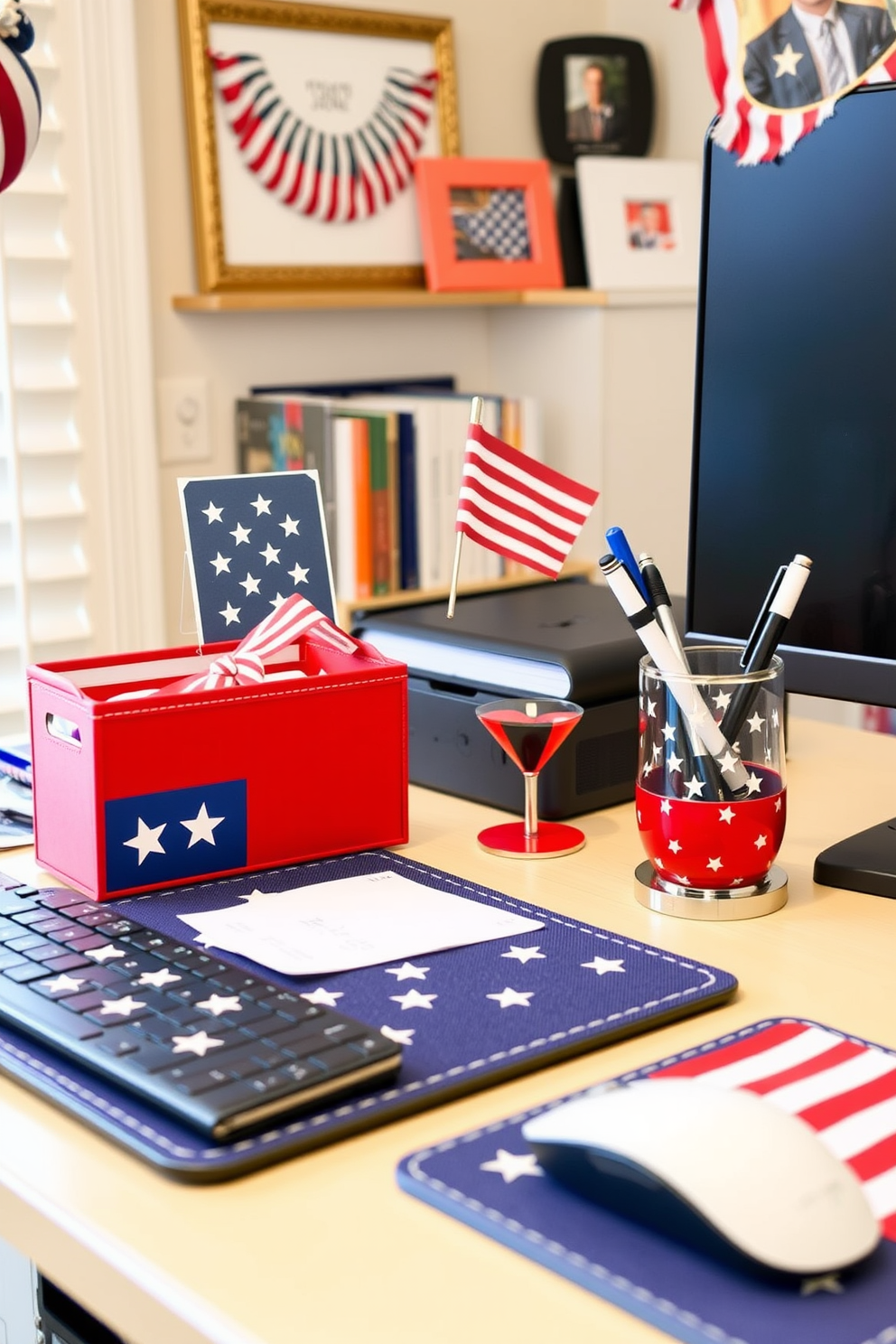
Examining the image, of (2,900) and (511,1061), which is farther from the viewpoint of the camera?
(2,900)

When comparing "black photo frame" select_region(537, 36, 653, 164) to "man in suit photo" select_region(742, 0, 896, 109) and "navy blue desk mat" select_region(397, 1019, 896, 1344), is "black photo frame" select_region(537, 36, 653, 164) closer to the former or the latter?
"man in suit photo" select_region(742, 0, 896, 109)

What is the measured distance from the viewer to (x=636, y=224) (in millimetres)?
2832

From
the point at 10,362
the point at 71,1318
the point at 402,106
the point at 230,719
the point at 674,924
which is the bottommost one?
the point at 71,1318

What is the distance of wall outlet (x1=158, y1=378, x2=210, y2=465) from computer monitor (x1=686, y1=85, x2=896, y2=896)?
1.55 metres

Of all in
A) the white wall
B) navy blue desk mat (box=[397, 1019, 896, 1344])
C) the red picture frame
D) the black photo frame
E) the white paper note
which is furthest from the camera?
the black photo frame

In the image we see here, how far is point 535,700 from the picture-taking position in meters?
1.17

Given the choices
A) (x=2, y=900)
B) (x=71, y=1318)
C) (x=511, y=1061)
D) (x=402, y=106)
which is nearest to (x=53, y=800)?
(x=2, y=900)

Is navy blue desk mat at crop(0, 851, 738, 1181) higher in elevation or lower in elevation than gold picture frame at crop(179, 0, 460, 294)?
lower

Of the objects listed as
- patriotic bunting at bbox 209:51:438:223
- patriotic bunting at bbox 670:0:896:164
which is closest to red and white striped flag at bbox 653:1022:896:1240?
patriotic bunting at bbox 670:0:896:164

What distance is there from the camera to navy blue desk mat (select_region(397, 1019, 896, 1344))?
1.80ft

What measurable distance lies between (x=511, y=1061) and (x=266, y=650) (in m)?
0.46

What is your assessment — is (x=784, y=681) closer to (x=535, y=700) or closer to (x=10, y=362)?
(x=535, y=700)

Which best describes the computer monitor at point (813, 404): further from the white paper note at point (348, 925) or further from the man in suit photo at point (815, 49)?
the white paper note at point (348, 925)

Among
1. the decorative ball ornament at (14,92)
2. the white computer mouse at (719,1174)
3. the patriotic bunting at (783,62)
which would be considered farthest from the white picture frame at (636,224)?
the white computer mouse at (719,1174)
